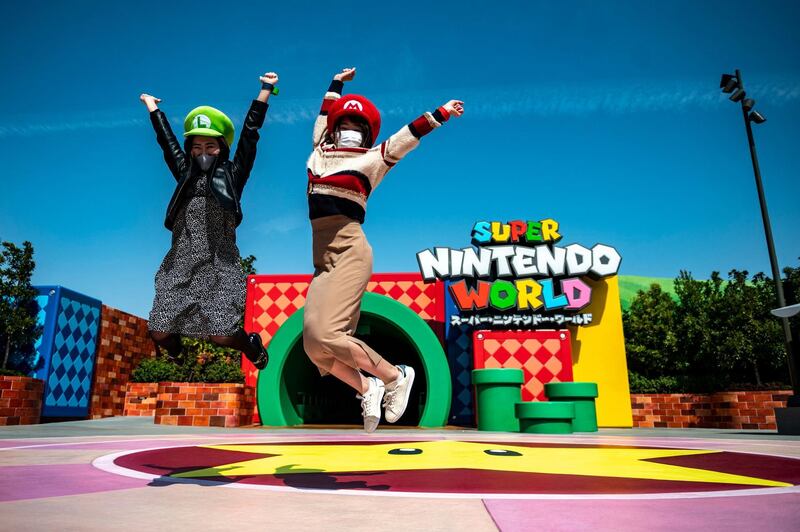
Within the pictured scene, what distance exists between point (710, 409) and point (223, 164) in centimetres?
1444

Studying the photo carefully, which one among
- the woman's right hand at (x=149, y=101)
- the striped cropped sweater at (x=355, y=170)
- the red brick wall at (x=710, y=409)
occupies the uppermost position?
the woman's right hand at (x=149, y=101)

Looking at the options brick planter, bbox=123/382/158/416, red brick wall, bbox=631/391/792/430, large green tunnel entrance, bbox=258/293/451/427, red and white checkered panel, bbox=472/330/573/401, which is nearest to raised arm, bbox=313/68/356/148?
large green tunnel entrance, bbox=258/293/451/427

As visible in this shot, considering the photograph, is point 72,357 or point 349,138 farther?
point 72,357

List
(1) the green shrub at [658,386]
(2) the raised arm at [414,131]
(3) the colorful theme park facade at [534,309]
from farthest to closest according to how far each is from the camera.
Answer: (1) the green shrub at [658,386] < (3) the colorful theme park facade at [534,309] < (2) the raised arm at [414,131]

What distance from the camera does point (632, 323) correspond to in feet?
81.3

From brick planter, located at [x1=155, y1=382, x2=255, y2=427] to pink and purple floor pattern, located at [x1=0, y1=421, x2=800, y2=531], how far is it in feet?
22.7

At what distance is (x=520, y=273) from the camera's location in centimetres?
1358

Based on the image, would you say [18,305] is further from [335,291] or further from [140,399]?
[335,291]

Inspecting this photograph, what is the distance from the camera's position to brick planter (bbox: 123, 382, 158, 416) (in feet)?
50.2

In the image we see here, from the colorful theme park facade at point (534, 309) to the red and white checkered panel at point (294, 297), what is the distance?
45cm

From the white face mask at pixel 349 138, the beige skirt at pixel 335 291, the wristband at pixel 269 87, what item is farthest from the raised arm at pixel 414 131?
the wristband at pixel 269 87

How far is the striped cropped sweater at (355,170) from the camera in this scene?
10.2 ft

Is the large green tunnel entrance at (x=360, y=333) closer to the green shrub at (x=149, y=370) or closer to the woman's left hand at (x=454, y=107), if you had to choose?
Answer: the green shrub at (x=149, y=370)

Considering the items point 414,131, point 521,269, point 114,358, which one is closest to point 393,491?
point 414,131
